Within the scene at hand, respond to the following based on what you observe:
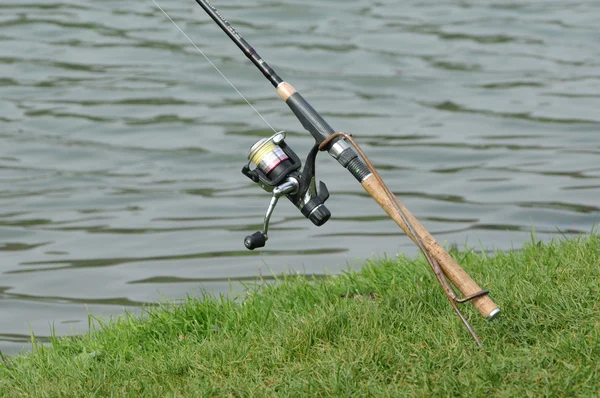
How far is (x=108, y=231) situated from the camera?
9141mm

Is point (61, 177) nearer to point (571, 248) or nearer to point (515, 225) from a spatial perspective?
point (515, 225)

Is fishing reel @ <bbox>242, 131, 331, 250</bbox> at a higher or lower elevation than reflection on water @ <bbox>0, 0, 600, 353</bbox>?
higher

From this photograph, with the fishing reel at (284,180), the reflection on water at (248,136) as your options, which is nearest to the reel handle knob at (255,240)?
the fishing reel at (284,180)

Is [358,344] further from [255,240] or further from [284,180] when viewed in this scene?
[284,180]

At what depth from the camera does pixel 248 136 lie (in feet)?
39.5

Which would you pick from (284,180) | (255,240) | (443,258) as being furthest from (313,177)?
(443,258)

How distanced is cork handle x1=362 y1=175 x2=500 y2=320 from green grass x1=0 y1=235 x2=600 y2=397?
0.20m

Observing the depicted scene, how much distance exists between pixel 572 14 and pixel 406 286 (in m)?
13.2

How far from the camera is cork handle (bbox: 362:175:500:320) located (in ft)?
14.2

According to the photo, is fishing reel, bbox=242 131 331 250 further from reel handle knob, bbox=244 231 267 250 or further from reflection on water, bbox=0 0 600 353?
reflection on water, bbox=0 0 600 353

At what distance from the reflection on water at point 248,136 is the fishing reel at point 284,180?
2365 mm

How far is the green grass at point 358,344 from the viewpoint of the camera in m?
4.25

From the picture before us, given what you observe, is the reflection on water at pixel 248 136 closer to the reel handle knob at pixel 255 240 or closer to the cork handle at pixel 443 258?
the reel handle knob at pixel 255 240

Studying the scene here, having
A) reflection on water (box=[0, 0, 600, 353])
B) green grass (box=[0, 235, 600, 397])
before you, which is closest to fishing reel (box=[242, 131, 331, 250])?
green grass (box=[0, 235, 600, 397])
